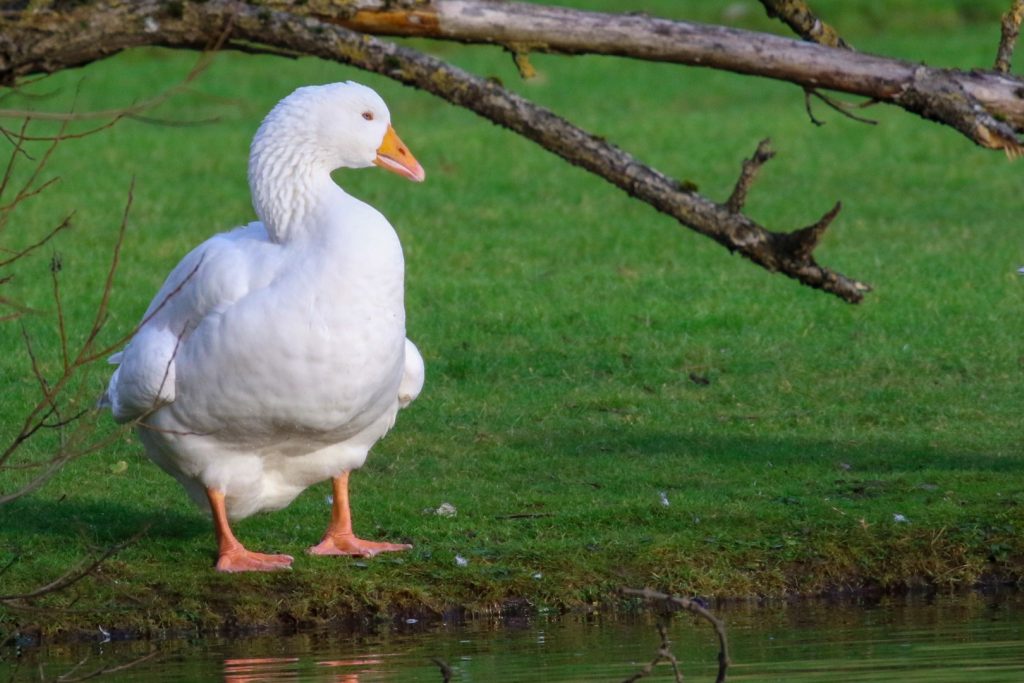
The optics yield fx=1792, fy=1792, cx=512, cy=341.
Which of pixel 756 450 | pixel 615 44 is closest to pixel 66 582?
pixel 615 44

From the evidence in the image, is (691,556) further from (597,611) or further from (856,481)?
(856,481)

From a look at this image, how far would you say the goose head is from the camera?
25.5ft

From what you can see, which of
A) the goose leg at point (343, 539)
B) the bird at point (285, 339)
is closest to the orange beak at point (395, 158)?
the bird at point (285, 339)

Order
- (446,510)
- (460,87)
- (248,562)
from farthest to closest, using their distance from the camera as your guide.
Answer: (446,510) < (248,562) < (460,87)

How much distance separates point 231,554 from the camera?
26.6 feet

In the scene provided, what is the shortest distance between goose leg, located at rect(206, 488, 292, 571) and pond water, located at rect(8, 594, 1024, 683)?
44 cm

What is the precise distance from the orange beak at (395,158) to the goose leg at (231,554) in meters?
1.67

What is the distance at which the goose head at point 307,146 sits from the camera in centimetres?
778

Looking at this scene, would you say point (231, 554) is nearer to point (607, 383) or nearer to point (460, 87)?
point (460, 87)

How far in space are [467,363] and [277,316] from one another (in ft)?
18.5

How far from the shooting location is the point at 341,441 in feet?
26.6

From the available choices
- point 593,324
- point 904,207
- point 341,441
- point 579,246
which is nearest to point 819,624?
point 341,441

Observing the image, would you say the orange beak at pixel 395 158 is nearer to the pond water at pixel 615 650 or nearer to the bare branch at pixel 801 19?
the bare branch at pixel 801 19

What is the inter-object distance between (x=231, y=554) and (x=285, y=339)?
49.6 inches
